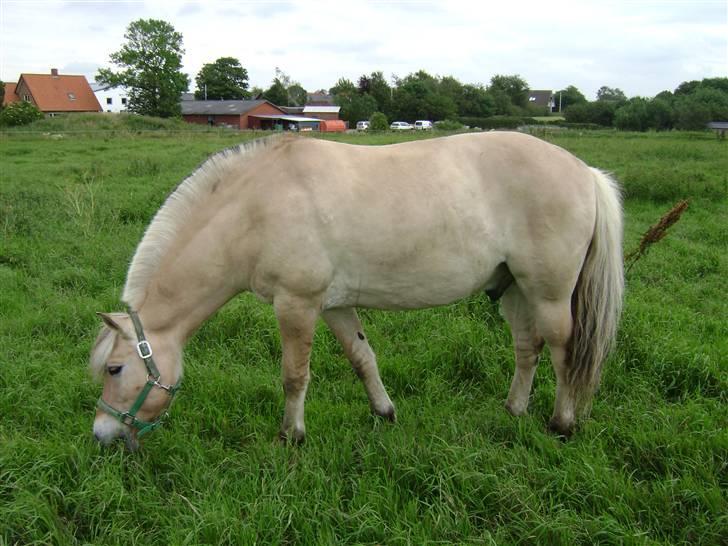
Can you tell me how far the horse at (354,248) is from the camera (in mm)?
3029

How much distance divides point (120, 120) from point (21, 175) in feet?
88.3

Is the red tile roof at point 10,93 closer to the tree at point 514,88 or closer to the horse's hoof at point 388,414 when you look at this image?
the tree at point 514,88

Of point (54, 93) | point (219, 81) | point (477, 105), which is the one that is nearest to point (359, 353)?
point (54, 93)

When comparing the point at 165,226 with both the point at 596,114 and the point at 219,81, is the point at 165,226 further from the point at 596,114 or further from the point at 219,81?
the point at 219,81

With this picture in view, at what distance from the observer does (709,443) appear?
117 inches

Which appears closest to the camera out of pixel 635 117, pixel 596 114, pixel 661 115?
pixel 661 115

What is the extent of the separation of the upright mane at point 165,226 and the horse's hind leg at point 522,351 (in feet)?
6.58

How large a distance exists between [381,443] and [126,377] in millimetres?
1439

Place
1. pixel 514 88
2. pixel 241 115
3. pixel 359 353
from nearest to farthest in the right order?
pixel 359 353, pixel 241 115, pixel 514 88

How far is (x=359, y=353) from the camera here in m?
3.56

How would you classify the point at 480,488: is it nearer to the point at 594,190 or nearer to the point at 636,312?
the point at 594,190

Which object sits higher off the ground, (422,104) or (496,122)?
(422,104)

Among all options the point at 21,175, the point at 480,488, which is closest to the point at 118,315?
the point at 480,488

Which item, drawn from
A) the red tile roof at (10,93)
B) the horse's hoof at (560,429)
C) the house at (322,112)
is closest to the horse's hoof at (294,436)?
the horse's hoof at (560,429)
